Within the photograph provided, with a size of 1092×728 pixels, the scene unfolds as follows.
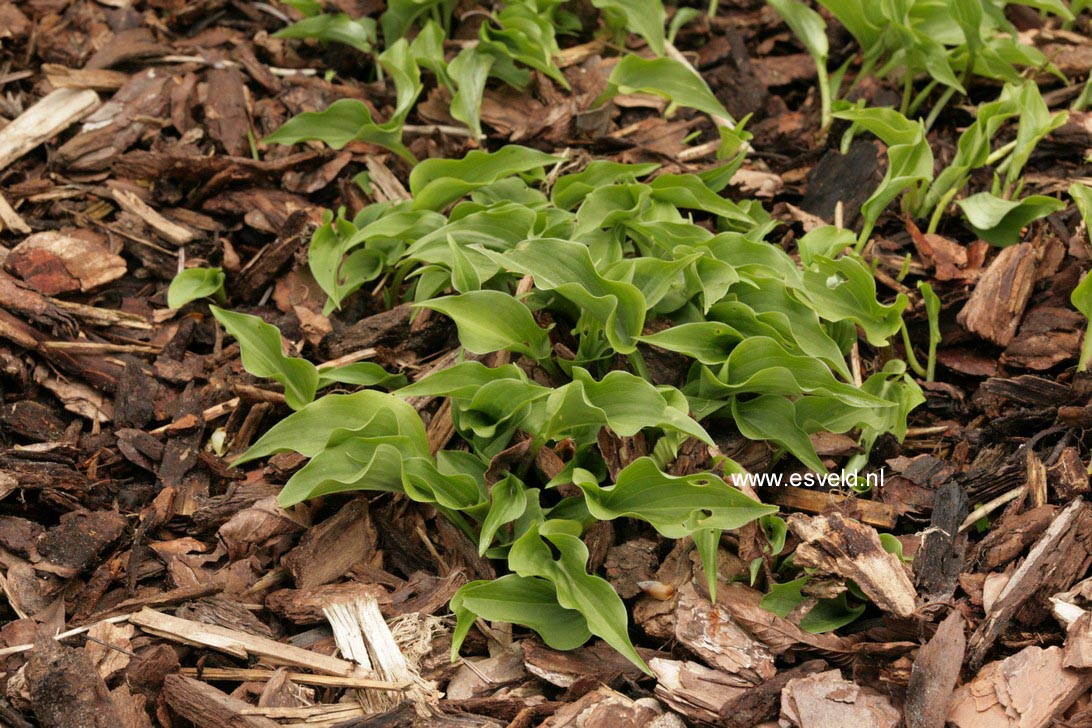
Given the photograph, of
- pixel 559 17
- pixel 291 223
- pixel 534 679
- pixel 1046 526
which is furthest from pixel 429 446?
pixel 559 17

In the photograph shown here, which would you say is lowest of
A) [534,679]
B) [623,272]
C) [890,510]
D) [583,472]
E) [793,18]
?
[534,679]

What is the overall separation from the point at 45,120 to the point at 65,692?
2343 millimetres

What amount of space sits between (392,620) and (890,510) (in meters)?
1.36

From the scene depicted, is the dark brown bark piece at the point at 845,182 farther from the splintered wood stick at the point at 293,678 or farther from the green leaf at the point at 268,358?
the splintered wood stick at the point at 293,678

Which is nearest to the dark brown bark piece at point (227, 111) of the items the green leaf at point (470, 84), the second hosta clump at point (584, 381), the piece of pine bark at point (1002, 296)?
the green leaf at point (470, 84)

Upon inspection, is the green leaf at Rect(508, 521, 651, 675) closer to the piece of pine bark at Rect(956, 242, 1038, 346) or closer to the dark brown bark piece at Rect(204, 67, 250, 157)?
the piece of pine bark at Rect(956, 242, 1038, 346)

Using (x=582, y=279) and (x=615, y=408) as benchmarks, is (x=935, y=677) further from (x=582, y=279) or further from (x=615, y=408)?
(x=582, y=279)

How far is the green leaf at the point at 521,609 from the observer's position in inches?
95.3

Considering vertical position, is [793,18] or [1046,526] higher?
[793,18]

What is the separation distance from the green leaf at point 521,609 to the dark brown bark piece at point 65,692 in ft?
2.67

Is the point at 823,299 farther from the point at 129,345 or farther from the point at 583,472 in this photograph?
the point at 129,345

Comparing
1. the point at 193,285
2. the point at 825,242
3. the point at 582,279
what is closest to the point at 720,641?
the point at 582,279

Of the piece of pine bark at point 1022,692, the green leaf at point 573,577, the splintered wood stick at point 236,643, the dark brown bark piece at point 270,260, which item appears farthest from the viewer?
the dark brown bark piece at point 270,260

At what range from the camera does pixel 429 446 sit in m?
2.79
